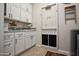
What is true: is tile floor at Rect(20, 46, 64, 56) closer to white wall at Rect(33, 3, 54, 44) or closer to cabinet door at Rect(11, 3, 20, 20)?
white wall at Rect(33, 3, 54, 44)

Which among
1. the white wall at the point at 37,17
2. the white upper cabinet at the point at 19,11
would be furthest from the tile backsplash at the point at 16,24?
the white wall at the point at 37,17

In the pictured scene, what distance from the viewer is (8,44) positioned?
1.45 m

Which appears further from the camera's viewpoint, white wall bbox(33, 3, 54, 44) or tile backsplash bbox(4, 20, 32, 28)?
white wall bbox(33, 3, 54, 44)

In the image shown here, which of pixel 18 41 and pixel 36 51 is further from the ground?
pixel 18 41

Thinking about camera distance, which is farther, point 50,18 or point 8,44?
point 50,18

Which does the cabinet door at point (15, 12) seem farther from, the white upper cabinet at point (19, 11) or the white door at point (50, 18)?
the white door at point (50, 18)

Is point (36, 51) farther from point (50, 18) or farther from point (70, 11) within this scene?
point (70, 11)

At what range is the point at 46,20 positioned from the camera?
1567mm

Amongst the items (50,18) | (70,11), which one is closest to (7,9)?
(50,18)

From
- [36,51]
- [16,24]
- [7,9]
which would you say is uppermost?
[7,9]

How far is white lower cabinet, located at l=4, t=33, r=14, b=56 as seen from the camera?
1427 millimetres

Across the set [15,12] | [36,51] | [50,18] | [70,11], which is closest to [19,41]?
[36,51]

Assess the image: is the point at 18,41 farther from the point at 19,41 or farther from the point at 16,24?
the point at 16,24

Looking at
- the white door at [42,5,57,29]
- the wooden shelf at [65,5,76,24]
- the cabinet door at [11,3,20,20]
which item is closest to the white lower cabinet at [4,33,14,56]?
the cabinet door at [11,3,20,20]
